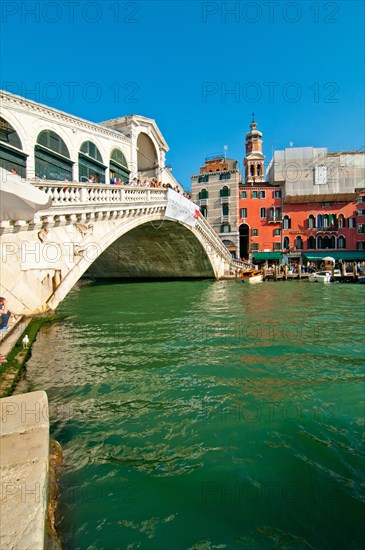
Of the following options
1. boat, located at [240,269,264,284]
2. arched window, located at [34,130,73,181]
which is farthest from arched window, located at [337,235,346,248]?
arched window, located at [34,130,73,181]

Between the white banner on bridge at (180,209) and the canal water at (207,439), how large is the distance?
36.8 feet

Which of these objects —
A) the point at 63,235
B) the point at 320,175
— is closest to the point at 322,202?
the point at 320,175

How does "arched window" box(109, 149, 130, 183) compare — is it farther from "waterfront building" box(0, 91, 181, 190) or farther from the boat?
the boat

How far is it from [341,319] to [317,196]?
27781 mm

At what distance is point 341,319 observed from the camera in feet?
33.1

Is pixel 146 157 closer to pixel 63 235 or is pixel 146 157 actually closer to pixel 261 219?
pixel 63 235

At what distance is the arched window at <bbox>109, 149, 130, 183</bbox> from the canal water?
41.7 feet

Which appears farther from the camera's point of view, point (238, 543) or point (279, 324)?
point (279, 324)

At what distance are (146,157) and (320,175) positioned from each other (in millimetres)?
20570

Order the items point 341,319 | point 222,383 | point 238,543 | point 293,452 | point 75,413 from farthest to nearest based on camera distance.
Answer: point 341,319, point 222,383, point 75,413, point 293,452, point 238,543

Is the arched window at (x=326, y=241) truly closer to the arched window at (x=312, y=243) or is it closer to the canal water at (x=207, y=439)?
the arched window at (x=312, y=243)

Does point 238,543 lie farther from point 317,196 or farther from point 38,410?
point 317,196

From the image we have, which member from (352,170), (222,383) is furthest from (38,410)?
(352,170)

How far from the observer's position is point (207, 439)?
11.3ft
